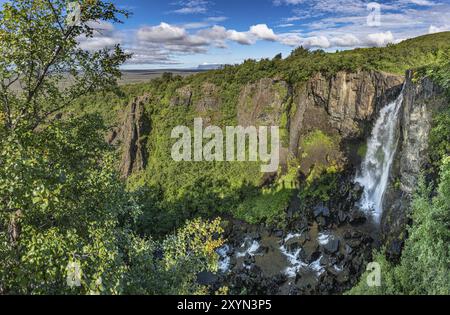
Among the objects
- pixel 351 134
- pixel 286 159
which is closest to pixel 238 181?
pixel 286 159

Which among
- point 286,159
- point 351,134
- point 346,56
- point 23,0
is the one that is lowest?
point 286,159

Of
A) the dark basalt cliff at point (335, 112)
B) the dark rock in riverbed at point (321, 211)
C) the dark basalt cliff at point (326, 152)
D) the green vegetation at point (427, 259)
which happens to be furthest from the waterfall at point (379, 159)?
the green vegetation at point (427, 259)

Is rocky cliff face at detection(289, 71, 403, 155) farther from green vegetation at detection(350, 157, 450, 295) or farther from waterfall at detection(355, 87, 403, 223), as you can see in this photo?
green vegetation at detection(350, 157, 450, 295)

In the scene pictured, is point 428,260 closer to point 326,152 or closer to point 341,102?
point 326,152

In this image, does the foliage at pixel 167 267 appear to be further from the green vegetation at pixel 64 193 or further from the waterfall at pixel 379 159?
the waterfall at pixel 379 159

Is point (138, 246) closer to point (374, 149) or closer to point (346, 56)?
point (374, 149)

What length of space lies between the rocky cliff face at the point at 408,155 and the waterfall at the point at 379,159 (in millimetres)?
2549

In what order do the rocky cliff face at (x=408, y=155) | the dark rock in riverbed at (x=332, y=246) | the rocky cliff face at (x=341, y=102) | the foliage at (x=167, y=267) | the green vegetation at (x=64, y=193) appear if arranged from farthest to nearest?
the rocky cliff face at (x=341, y=102) < the dark rock in riverbed at (x=332, y=246) < the rocky cliff face at (x=408, y=155) < the foliage at (x=167, y=267) < the green vegetation at (x=64, y=193)

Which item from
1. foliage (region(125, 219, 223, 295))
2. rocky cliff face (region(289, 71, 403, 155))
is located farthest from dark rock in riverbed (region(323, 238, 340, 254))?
foliage (region(125, 219, 223, 295))

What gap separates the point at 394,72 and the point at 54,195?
37.6 metres

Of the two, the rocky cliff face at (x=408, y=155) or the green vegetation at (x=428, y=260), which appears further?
the rocky cliff face at (x=408, y=155)

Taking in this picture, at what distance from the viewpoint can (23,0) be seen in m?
10.2

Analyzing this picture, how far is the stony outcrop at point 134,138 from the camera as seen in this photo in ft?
172

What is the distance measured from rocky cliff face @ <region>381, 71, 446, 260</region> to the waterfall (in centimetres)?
255
